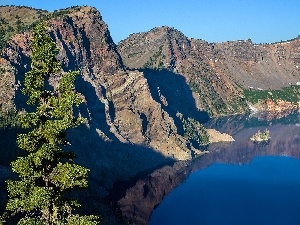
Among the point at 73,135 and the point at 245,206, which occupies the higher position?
the point at 73,135

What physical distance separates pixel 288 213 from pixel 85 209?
78.0 meters

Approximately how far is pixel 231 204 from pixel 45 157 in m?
144

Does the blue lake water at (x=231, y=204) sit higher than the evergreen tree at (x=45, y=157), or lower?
lower

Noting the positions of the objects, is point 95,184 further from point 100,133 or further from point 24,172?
point 24,172

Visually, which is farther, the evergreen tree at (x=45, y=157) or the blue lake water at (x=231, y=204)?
the blue lake water at (x=231, y=204)

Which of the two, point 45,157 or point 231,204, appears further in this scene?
point 231,204

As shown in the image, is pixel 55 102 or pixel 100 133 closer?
pixel 55 102

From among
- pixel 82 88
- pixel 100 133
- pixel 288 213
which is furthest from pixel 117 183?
pixel 288 213

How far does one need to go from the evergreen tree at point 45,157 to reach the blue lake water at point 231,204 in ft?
397

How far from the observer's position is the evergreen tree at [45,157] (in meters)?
29.2

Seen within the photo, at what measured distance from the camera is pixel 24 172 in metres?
29.4

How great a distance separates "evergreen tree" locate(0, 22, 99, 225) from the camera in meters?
29.2

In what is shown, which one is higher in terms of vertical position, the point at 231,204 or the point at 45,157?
the point at 45,157

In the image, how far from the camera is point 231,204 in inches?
6432
